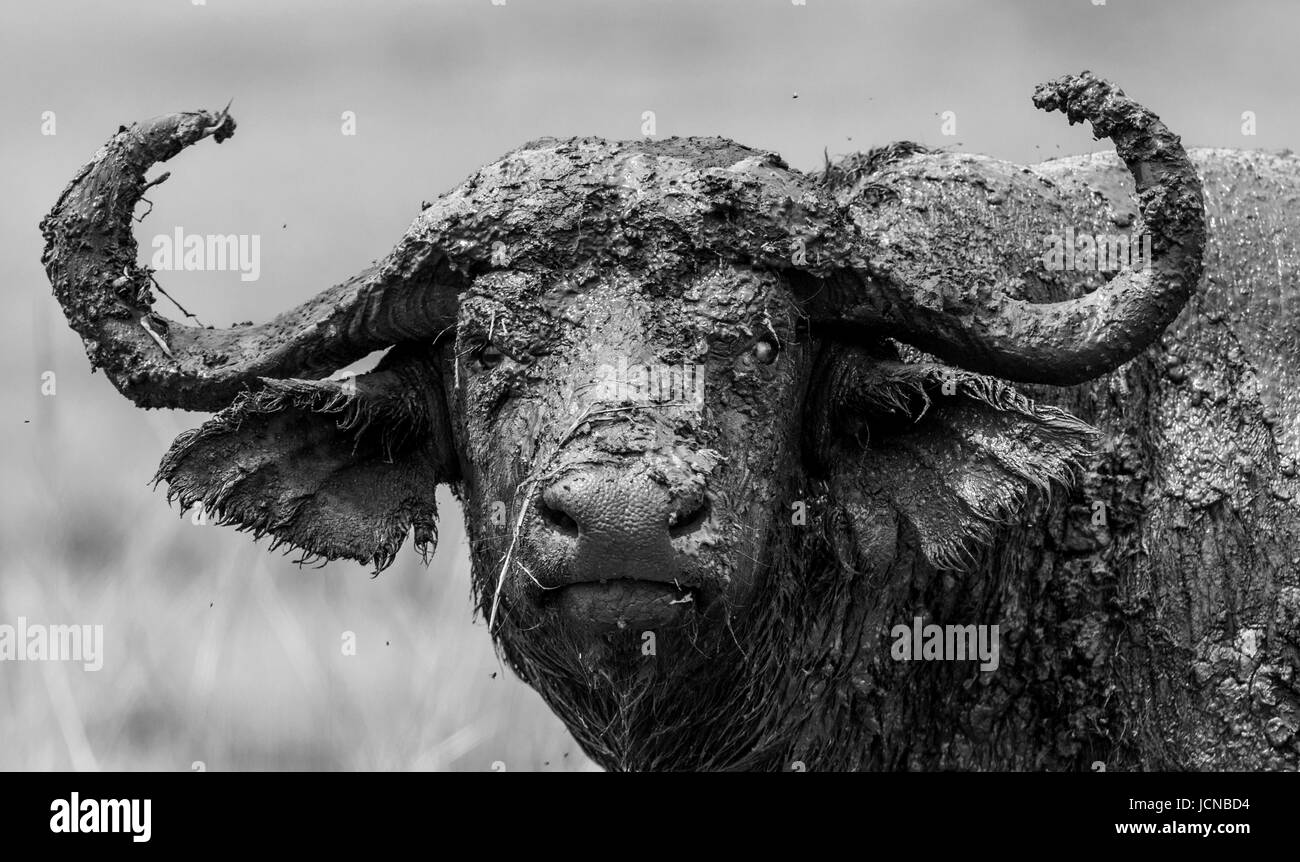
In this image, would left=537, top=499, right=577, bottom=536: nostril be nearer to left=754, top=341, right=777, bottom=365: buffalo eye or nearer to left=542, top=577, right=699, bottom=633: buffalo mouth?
left=542, top=577, right=699, bottom=633: buffalo mouth

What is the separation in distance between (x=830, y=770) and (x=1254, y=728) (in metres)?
1.67

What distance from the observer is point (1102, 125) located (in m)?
5.74

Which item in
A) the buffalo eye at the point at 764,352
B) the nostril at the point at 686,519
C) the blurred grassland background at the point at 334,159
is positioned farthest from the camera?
the blurred grassland background at the point at 334,159

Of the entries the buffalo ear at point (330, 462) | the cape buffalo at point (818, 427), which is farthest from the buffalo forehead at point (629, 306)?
the buffalo ear at point (330, 462)

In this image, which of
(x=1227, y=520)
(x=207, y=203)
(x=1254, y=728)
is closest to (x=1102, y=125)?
(x=1227, y=520)

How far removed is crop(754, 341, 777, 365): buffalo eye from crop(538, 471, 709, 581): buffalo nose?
0.92m

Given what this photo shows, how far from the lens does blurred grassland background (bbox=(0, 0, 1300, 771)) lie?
1058 centimetres

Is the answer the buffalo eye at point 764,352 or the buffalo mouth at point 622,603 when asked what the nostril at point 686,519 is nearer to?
the buffalo mouth at point 622,603

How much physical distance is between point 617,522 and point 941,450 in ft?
5.70

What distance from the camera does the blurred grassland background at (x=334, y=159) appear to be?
10.6m

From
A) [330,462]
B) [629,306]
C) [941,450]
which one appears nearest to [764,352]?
[629,306]

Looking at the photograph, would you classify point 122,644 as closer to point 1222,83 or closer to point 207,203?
point 207,203

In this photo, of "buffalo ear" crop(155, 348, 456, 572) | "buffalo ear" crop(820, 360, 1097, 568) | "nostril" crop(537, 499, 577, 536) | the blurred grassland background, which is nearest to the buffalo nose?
"nostril" crop(537, 499, 577, 536)

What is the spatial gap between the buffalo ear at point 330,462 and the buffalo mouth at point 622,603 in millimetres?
1449
